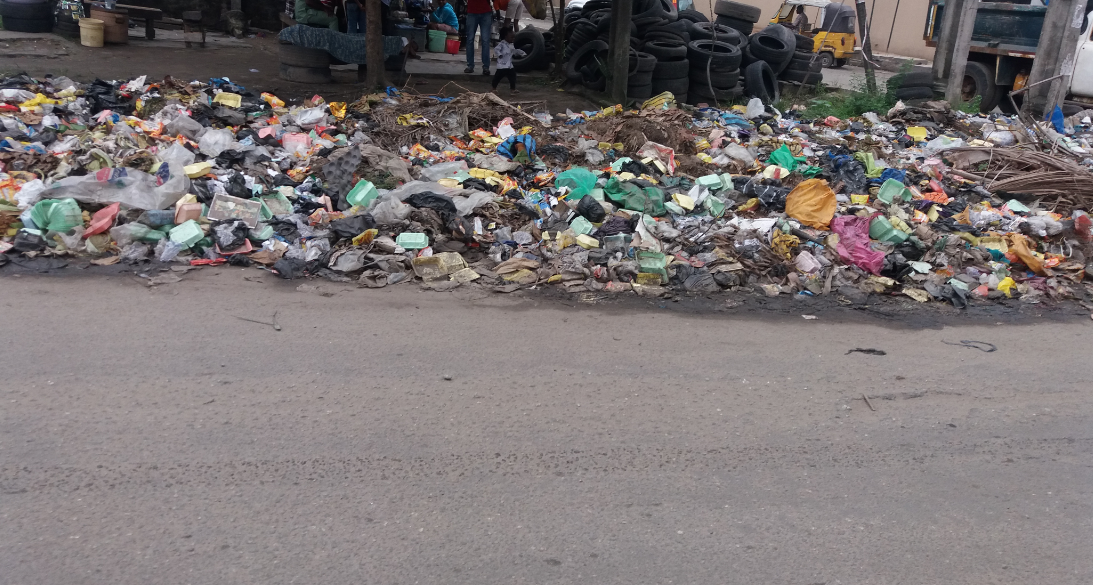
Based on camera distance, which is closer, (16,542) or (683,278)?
(16,542)

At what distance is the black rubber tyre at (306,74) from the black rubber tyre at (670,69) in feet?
16.5

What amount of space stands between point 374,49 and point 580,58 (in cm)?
379

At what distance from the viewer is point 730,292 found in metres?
5.90

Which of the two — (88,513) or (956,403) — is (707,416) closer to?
(956,403)

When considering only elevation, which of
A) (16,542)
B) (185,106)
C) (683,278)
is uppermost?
(185,106)

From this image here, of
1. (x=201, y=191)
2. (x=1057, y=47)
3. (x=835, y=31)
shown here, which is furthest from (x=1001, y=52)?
(x=835, y=31)

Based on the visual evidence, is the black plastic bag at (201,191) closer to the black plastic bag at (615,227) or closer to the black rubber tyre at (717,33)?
the black plastic bag at (615,227)

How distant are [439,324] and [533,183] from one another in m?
3.04

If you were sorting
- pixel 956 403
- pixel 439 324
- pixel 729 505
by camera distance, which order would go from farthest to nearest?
pixel 439 324 < pixel 956 403 < pixel 729 505

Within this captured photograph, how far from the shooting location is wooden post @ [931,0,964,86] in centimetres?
1324

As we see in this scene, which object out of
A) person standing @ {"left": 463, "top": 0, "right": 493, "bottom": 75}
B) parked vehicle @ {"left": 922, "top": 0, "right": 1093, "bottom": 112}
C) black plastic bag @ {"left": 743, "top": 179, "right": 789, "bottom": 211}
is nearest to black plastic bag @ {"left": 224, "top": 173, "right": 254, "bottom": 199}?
black plastic bag @ {"left": 743, "top": 179, "right": 789, "bottom": 211}

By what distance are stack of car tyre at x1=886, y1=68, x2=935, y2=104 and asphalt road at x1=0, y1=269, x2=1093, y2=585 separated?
27.5ft

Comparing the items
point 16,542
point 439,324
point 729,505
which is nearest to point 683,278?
point 439,324

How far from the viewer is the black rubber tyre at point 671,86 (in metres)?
12.4
